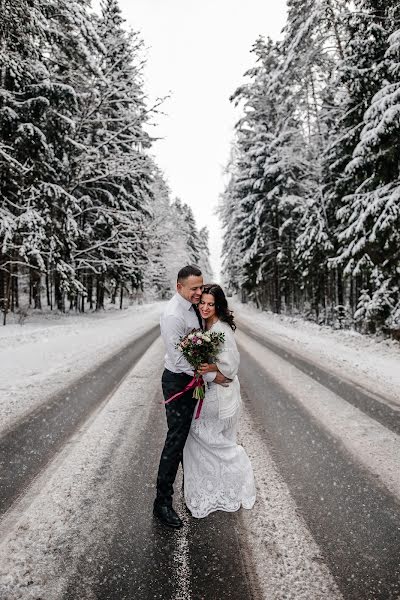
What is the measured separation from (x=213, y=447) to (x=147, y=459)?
1.18 m

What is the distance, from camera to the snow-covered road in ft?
7.86

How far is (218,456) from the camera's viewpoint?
343 cm

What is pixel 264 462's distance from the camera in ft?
13.7

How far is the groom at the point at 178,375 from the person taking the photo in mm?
3254

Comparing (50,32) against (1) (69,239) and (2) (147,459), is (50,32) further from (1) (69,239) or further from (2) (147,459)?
(2) (147,459)

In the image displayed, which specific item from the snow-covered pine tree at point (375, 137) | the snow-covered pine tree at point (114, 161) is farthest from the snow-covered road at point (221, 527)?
the snow-covered pine tree at point (114, 161)

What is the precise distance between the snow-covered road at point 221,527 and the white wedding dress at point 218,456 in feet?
0.59

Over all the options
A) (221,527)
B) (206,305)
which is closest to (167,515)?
(221,527)

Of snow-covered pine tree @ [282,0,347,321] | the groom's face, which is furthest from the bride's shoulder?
snow-covered pine tree @ [282,0,347,321]

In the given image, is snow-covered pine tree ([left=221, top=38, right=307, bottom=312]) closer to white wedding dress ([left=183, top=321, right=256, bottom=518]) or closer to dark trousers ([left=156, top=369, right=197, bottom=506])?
white wedding dress ([left=183, top=321, right=256, bottom=518])

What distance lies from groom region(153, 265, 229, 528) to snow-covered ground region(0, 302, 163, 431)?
10.5 ft

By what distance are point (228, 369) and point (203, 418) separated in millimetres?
550

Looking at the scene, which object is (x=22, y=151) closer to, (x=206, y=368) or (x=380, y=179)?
(x=380, y=179)

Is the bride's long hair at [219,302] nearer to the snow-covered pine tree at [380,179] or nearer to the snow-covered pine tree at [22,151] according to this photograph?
the snow-covered pine tree at [380,179]
